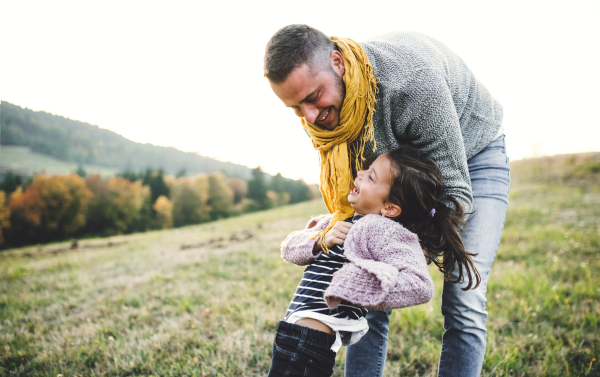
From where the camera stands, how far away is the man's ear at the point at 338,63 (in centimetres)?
169

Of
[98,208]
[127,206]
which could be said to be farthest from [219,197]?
[98,208]

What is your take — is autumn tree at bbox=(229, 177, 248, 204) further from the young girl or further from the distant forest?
the young girl

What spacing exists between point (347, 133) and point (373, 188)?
351 mm

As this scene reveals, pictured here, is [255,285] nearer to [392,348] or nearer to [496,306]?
[392,348]

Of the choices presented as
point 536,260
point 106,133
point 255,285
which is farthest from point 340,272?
point 106,133

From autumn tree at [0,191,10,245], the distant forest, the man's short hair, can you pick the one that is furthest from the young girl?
autumn tree at [0,191,10,245]

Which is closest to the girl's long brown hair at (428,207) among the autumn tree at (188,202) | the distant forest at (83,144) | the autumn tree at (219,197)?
the distant forest at (83,144)

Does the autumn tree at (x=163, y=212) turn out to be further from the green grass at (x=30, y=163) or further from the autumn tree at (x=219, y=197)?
the green grass at (x=30, y=163)

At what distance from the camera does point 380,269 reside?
135 cm

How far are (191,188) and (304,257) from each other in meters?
42.3

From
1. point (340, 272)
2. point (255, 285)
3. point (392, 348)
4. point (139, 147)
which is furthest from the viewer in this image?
point (139, 147)

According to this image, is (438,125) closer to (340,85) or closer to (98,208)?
(340,85)

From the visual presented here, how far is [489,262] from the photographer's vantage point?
1.80 metres

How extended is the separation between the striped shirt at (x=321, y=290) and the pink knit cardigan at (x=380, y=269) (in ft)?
0.26
